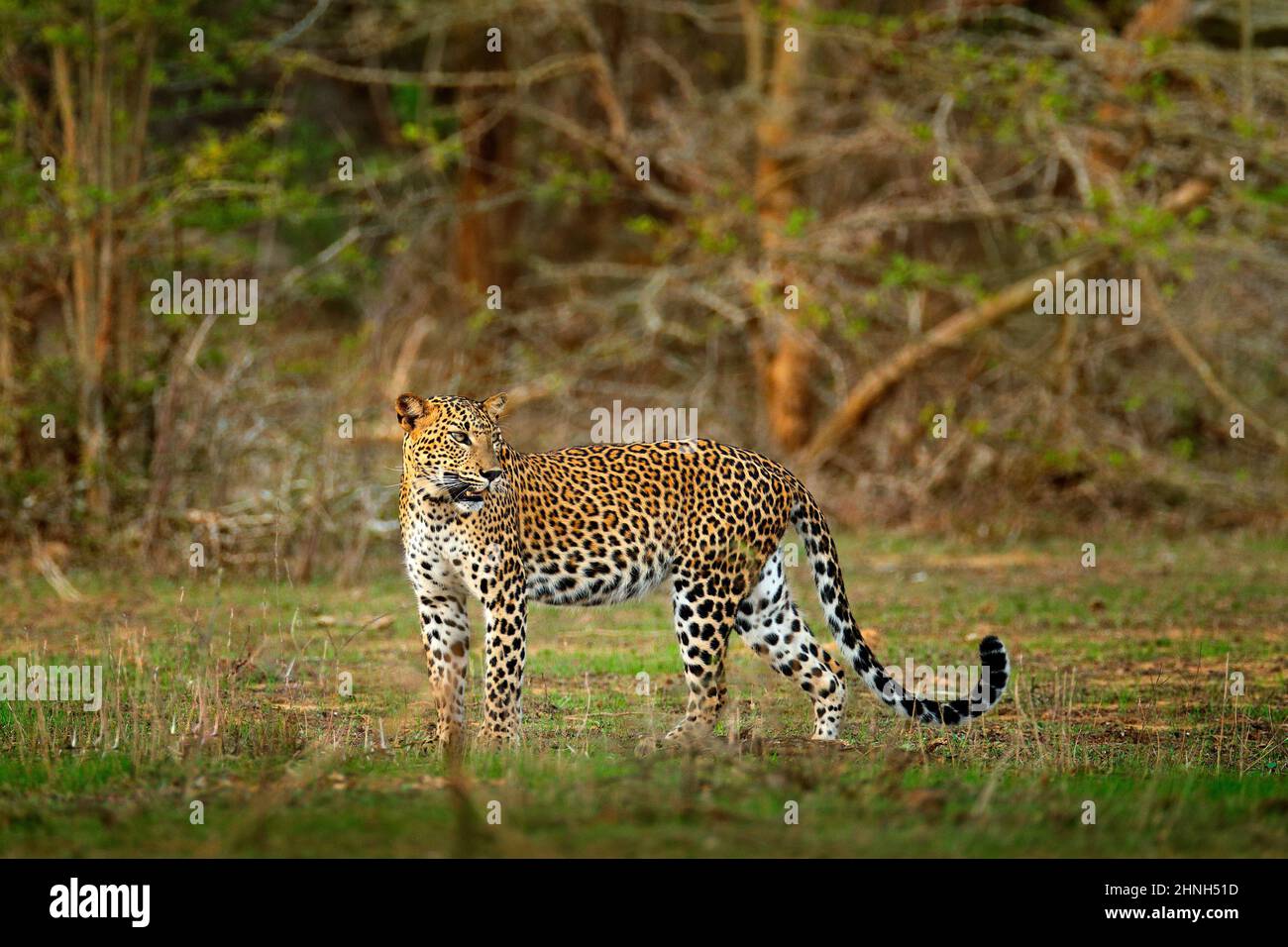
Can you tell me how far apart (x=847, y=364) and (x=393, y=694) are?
12.4 meters

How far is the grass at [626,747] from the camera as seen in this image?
6.49 m

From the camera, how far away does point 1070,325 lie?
18672 mm

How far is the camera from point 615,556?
9.01m

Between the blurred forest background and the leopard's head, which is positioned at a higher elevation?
the blurred forest background

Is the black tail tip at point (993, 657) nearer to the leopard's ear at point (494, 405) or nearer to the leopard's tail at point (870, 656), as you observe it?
the leopard's tail at point (870, 656)

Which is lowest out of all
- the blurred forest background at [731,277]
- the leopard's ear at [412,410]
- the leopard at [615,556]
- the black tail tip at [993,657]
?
the black tail tip at [993,657]

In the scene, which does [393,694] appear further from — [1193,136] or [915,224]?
[915,224]

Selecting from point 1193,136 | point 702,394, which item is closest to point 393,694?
point 702,394

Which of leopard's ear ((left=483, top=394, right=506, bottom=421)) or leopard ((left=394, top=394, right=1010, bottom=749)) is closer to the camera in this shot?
leopard ((left=394, top=394, right=1010, bottom=749))

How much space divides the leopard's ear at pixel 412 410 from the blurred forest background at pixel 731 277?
594 centimetres

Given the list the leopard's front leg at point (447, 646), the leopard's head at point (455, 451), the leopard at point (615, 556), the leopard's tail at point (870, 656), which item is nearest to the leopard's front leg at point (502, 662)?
the leopard at point (615, 556)

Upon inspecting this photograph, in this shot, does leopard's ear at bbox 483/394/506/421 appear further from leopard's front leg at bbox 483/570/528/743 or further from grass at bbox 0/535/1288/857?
grass at bbox 0/535/1288/857

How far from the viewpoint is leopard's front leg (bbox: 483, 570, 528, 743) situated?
27.9ft

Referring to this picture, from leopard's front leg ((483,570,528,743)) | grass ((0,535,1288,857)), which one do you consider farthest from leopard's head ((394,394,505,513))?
grass ((0,535,1288,857))
